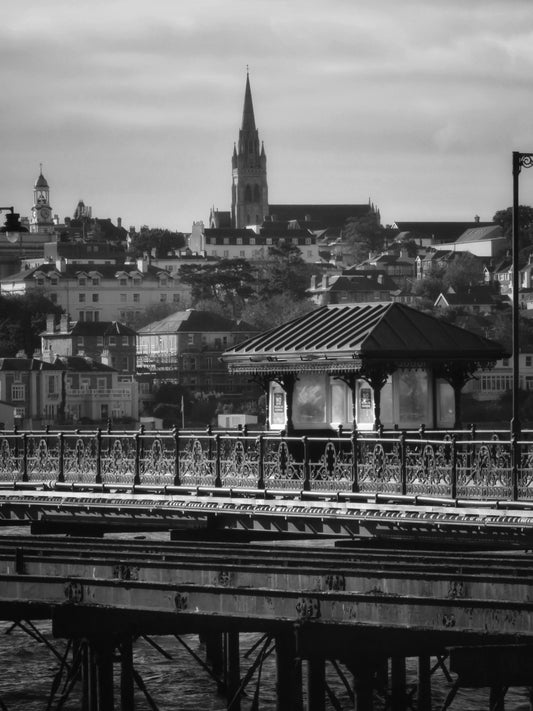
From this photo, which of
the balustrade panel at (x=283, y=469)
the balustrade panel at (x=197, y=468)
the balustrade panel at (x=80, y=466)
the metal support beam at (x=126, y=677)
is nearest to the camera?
the metal support beam at (x=126, y=677)

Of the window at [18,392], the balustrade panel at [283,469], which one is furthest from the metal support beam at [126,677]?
the window at [18,392]

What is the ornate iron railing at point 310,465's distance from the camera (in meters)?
33.3

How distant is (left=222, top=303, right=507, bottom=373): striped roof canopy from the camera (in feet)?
133

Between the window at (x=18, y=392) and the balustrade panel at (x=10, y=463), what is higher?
the window at (x=18, y=392)

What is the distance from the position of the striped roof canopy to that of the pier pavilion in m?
0.02

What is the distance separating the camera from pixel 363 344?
132 feet

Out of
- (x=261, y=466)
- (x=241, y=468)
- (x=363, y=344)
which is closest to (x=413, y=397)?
(x=363, y=344)

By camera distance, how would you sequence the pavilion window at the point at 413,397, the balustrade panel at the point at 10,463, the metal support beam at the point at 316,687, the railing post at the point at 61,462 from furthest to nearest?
the balustrade panel at the point at 10,463
the railing post at the point at 61,462
the pavilion window at the point at 413,397
the metal support beam at the point at 316,687

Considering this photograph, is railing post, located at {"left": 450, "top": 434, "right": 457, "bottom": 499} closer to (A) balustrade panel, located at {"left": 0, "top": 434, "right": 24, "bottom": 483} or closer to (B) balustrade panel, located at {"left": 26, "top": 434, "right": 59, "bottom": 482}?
(B) balustrade panel, located at {"left": 26, "top": 434, "right": 59, "bottom": 482}

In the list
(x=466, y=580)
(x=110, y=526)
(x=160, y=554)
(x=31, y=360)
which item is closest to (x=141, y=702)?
(x=110, y=526)

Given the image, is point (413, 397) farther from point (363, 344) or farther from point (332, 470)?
point (332, 470)

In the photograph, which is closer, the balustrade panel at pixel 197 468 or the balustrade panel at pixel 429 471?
the balustrade panel at pixel 429 471

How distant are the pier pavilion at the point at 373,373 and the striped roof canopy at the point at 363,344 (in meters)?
0.02

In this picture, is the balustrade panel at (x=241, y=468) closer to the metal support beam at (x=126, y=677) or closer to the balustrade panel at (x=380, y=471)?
the balustrade panel at (x=380, y=471)
